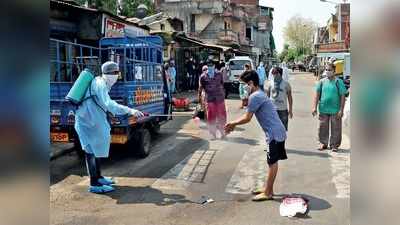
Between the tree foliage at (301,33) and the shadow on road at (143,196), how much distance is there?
298 ft

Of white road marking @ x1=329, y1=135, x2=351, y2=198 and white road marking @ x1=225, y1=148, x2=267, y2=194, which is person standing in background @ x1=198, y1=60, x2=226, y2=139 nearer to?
white road marking @ x1=225, y1=148, x2=267, y2=194

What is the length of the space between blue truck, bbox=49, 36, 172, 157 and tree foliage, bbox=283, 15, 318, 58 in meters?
87.1

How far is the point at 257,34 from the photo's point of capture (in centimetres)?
6944

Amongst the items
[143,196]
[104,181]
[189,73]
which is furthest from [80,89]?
[189,73]

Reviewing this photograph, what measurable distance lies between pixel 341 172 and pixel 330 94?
6.53ft

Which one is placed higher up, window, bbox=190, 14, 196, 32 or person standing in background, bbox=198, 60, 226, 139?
window, bbox=190, 14, 196, 32

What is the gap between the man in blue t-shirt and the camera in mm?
5867

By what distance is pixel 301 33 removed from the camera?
311ft

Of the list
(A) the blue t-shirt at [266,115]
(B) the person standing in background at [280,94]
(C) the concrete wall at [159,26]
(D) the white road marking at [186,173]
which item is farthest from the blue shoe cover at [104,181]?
(C) the concrete wall at [159,26]

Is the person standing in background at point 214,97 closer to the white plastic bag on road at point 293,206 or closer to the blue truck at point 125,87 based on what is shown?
the blue truck at point 125,87

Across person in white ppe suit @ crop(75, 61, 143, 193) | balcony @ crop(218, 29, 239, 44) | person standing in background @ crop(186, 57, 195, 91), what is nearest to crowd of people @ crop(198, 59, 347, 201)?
person in white ppe suit @ crop(75, 61, 143, 193)

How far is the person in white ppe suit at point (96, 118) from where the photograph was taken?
20.2 ft

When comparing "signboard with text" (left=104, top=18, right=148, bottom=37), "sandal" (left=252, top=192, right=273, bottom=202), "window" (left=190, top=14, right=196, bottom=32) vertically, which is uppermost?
"window" (left=190, top=14, right=196, bottom=32)
